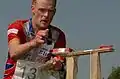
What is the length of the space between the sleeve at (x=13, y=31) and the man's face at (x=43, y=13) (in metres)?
0.25

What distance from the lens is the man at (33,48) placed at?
18.1ft

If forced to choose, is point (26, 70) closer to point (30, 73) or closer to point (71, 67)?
point (30, 73)

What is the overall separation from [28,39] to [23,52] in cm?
34

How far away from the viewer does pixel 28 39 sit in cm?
559

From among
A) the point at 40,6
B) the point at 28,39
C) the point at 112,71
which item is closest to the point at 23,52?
the point at 28,39

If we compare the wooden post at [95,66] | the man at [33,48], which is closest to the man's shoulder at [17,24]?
the man at [33,48]

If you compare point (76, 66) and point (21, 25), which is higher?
point (21, 25)

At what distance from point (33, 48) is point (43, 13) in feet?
1.59

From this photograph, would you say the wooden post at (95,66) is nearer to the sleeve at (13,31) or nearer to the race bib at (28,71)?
the race bib at (28,71)

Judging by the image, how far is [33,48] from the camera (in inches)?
212

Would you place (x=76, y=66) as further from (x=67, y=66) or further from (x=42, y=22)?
(x=42, y=22)

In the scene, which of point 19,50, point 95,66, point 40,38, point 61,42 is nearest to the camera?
point 40,38

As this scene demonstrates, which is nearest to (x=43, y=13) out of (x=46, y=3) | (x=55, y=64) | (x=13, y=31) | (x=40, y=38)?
(x=46, y=3)

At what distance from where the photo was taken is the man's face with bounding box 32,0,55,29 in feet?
18.2
